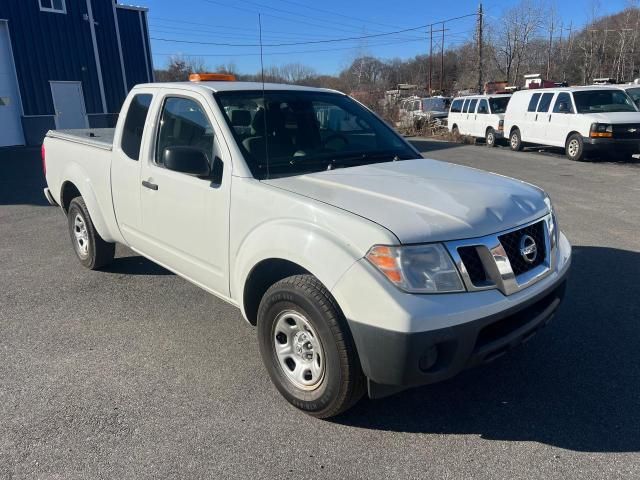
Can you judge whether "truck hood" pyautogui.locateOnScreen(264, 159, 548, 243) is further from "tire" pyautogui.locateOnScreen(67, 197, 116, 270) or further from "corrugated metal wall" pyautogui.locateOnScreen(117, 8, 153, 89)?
"corrugated metal wall" pyautogui.locateOnScreen(117, 8, 153, 89)

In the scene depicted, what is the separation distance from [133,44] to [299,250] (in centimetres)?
2225

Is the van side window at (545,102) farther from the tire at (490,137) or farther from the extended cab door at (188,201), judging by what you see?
the extended cab door at (188,201)

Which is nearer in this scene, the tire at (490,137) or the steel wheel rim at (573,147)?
the steel wheel rim at (573,147)

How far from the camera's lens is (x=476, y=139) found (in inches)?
829

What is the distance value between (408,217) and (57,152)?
4.42 m

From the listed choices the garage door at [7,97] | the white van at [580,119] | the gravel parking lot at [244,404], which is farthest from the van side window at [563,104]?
the garage door at [7,97]

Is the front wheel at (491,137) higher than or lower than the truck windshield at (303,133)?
lower

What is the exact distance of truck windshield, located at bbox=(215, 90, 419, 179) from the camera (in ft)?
11.0

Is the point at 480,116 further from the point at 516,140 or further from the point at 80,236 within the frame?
the point at 80,236

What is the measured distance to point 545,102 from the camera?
15305mm

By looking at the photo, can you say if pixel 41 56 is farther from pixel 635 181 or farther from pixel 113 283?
pixel 635 181

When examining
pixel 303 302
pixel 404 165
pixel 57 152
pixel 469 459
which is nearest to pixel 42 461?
pixel 303 302

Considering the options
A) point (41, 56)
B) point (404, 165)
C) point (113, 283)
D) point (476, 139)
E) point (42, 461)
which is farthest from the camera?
point (476, 139)

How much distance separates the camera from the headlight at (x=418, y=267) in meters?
2.36
